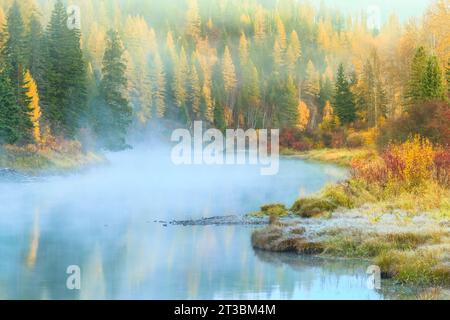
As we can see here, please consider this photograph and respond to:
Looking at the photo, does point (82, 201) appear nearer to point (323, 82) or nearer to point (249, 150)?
point (249, 150)

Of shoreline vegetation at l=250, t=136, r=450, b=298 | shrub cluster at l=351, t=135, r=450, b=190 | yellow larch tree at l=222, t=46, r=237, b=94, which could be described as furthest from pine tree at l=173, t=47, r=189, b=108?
shrub cluster at l=351, t=135, r=450, b=190

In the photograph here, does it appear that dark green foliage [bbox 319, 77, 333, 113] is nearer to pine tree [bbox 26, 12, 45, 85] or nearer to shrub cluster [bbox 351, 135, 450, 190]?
pine tree [bbox 26, 12, 45, 85]

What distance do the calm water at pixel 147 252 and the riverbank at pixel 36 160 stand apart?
148 inches

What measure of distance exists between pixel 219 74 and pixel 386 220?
3042 inches

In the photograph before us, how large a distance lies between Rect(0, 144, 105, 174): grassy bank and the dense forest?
72 centimetres

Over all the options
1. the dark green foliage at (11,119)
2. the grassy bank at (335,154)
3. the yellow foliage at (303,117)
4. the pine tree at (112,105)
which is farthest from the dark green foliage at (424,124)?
the yellow foliage at (303,117)

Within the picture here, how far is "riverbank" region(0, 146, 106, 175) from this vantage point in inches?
1452

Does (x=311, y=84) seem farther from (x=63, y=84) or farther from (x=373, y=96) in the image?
(x=63, y=84)

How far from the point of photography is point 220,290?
41.9ft

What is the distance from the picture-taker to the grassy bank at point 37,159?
36.9 m

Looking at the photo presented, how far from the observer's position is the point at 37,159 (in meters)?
38.0
